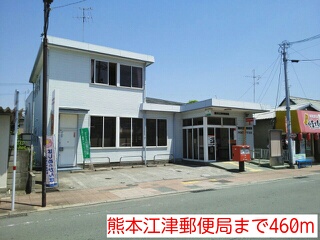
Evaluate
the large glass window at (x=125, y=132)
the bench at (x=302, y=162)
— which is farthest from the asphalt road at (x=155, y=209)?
the bench at (x=302, y=162)

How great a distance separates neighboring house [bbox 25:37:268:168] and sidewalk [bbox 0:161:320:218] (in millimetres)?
1489

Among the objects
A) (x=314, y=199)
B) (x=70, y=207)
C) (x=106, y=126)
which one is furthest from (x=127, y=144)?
(x=314, y=199)

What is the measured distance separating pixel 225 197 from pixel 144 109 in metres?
10.3

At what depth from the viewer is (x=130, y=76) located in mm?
18844

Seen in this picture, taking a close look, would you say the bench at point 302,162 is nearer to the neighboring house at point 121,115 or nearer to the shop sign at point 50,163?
the neighboring house at point 121,115

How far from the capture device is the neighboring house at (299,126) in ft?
71.6

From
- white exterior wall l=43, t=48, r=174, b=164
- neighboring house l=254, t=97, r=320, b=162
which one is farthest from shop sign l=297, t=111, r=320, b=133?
white exterior wall l=43, t=48, r=174, b=164

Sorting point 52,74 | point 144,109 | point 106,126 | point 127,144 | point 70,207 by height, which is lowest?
point 70,207

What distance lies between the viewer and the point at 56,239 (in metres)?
5.64

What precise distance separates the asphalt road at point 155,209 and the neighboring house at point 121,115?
7.03 m

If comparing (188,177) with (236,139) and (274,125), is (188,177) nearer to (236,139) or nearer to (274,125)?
→ (236,139)

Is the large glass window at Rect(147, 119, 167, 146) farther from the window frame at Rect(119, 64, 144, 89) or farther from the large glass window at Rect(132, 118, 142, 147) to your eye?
the window frame at Rect(119, 64, 144, 89)

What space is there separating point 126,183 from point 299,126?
49.4 feet

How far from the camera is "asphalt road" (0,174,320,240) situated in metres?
6.22
